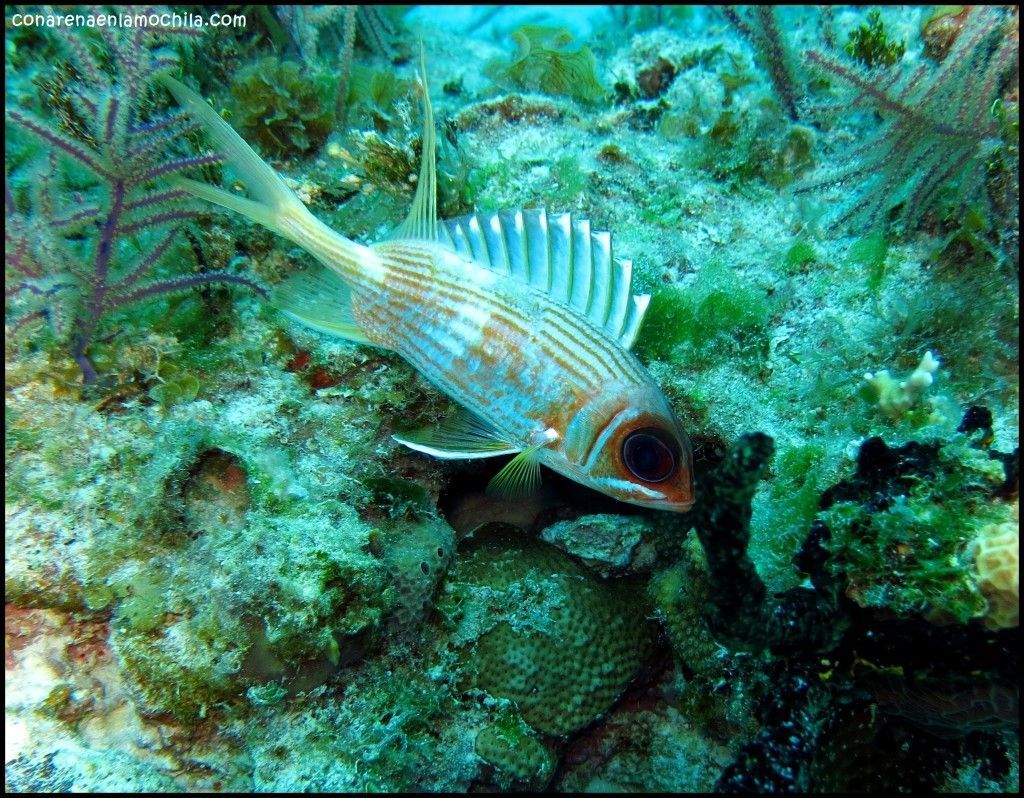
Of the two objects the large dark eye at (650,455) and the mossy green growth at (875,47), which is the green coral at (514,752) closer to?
the large dark eye at (650,455)

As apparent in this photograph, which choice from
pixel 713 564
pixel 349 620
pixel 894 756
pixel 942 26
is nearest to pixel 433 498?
pixel 349 620

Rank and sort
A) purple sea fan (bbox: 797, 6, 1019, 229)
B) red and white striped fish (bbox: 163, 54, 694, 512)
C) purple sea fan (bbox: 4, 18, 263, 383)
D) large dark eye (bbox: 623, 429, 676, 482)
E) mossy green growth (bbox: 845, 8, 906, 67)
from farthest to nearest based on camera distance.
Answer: mossy green growth (bbox: 845, 8, 906, 67)
purple sea fan (bbox: 797, 6, 1019, 229)
purple sea fan (bbox: 4, 18, 263, 383)
red and white striped fish (bbox: 163, 54, 694, 512)
large dark eye (bbox: 623, 429, 676, 482)

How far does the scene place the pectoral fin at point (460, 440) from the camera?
2.70 meters

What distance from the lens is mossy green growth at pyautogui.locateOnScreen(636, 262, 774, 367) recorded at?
3266 mm

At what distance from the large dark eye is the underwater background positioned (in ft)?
1.93

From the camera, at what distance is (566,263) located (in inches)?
113

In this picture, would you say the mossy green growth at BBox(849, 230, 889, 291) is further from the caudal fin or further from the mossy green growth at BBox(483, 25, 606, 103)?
the caudal fin

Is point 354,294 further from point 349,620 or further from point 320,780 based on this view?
point 320,780

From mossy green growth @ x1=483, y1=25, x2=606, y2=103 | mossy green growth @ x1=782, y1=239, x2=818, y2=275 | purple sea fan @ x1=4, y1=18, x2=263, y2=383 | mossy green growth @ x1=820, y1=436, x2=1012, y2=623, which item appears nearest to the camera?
mossy green growth @ x1=820, y1=436, x2=1012, y2=623

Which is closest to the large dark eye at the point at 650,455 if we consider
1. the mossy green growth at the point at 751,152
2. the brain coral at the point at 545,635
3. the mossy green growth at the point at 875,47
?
the brain coral at the point at 545,635

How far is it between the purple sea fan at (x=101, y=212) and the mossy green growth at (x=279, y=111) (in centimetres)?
100

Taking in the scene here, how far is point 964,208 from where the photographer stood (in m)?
3.02

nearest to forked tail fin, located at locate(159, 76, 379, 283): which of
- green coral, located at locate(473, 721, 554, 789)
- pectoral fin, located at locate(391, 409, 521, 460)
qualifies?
pectoral fin, located at locate(391, 409, 521, 460)

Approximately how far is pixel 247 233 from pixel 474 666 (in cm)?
325
